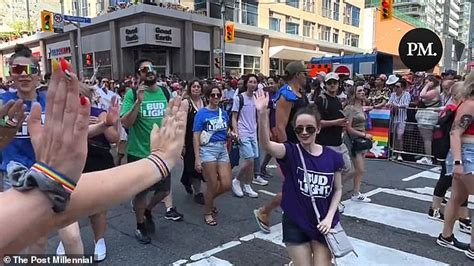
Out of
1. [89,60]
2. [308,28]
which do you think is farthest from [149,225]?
[308,28]

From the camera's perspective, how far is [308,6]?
37312 mm

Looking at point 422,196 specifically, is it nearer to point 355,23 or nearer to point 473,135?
point 473,135

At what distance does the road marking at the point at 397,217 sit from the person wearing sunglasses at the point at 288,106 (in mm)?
1341

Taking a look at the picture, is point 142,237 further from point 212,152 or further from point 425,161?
point 425,161

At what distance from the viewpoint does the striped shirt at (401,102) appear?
28.9 ft

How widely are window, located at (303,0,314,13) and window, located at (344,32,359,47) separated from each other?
30.4 ft

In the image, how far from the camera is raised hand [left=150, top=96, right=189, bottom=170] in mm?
1551

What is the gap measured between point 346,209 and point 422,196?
151cm

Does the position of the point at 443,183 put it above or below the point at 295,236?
below

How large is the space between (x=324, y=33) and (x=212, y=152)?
1526 inches

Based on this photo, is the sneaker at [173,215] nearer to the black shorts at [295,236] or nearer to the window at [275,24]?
the black shorts at [295,236]

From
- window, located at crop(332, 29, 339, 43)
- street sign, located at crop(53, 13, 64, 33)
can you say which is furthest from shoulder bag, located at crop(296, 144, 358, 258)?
window, located at crop(332, 29, 339, 43)

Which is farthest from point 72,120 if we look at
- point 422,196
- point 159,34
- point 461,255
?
point 159,34

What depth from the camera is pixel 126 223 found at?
15.6 ft
